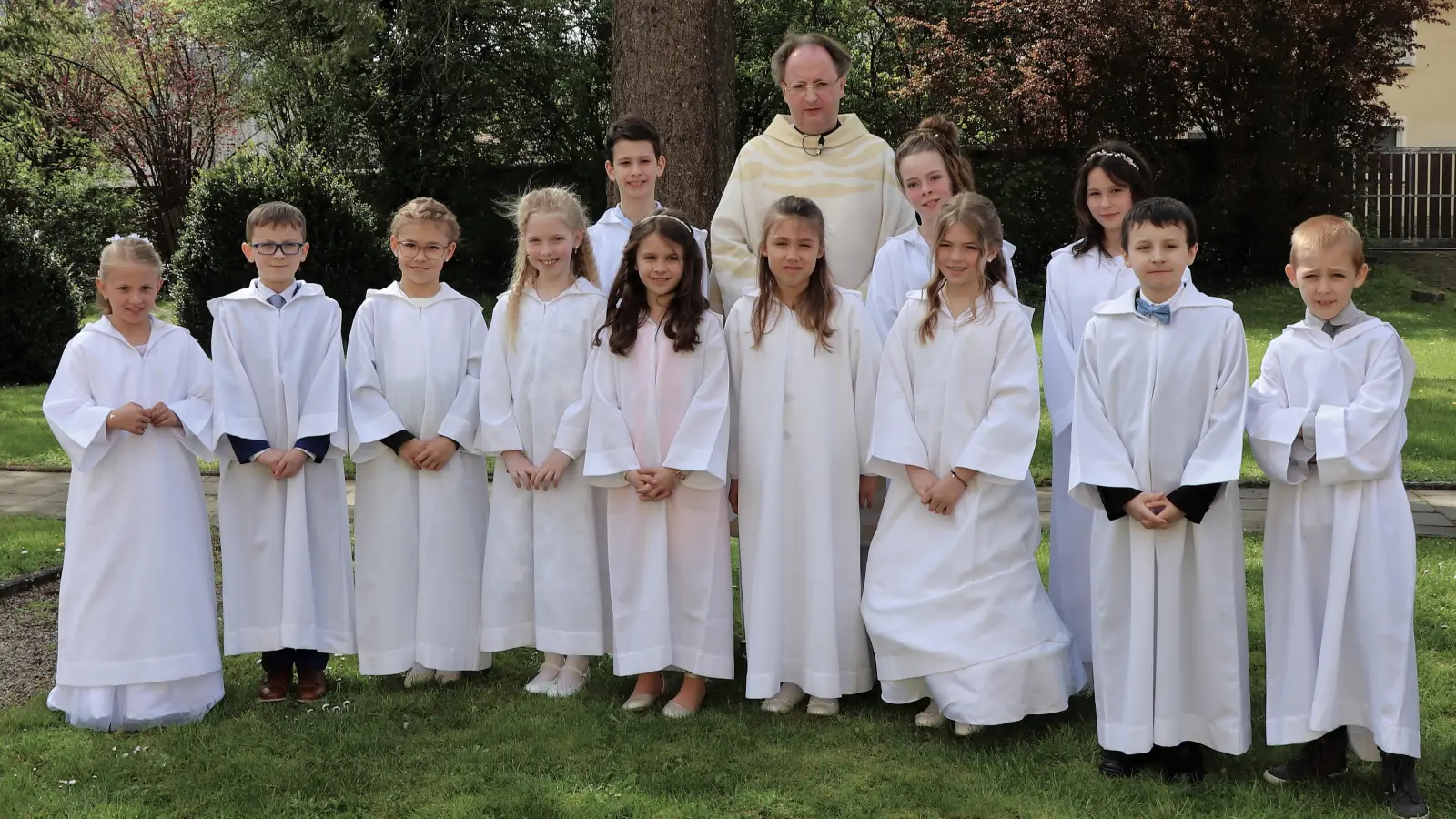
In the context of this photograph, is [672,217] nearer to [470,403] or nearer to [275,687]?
[470,403]

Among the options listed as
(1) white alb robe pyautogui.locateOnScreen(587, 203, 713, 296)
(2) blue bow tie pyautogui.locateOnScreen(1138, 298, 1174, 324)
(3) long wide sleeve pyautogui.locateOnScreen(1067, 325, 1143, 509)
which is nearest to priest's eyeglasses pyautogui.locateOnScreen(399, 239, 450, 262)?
(1) white alb robe pyautogui.locateOnScreen(587, 203, 713, 296)

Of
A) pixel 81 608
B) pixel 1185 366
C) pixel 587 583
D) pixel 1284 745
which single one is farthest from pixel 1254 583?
pixel 81 608

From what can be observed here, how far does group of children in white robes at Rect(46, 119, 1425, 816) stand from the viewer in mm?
4039

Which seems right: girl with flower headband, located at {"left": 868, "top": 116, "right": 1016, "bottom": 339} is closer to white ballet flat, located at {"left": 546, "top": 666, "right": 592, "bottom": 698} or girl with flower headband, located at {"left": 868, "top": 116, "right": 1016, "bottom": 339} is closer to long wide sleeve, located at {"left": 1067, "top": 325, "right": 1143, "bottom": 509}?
long wide sleeve, located at {"left": 1067, "top": 325, "right": 1143, "bottom": 509}

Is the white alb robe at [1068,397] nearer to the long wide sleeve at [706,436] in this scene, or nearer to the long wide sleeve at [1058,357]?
the long wide sleeve at [1058,357]

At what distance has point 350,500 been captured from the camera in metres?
8.86

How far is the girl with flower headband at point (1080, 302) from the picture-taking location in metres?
4.87

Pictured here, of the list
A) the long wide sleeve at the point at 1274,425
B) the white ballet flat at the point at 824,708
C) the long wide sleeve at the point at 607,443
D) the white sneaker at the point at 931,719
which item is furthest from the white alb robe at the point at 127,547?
the long wide sleeve at the point at 1274,425

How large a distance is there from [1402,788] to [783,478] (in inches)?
84.2

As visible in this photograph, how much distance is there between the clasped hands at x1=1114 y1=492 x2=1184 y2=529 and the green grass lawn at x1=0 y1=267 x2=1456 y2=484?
4609 mm

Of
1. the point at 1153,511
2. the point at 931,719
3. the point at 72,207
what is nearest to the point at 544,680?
the point at 931,719

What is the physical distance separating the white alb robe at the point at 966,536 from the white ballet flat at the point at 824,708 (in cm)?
26

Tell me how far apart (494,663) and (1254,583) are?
12.1 ft

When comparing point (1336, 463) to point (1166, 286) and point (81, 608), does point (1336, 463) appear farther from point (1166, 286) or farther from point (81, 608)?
point (81, 608)
